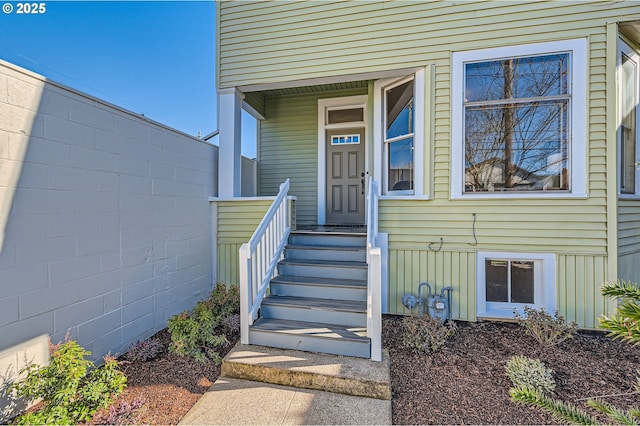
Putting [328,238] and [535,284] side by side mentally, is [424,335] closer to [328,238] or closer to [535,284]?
[328,238]

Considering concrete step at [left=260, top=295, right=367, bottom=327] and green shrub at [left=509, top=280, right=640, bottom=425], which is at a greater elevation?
green shrub at [left=509, top=280, right=640, bottom=425]

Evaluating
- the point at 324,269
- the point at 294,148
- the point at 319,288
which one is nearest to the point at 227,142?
the point at 294,148

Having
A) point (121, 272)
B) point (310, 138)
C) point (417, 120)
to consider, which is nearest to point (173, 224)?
point (121, 272)

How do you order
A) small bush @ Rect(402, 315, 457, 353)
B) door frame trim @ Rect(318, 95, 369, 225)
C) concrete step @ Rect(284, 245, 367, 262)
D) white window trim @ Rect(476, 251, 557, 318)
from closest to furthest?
1. small bush @ Rect(402, 315, 457, 353)
2. white window trim @ Rect(476, 251, 557, 318)
3. concrete step @ Rect(284, 245, 367, 262)
4. door frame trim @ Rect(318, 95, 369, 225)

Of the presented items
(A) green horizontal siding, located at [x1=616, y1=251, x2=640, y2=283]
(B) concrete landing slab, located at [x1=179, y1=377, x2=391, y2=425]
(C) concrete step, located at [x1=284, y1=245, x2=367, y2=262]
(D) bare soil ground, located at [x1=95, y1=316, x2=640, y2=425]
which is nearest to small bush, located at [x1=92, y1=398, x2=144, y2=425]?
(D) bare soil ground, located at [x1=95, y1=316, x2=640, y2=425]

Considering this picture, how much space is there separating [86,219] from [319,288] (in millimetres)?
2368

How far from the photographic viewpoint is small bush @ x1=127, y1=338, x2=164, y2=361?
2799mm

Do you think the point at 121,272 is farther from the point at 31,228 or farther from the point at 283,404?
the point at 283,404

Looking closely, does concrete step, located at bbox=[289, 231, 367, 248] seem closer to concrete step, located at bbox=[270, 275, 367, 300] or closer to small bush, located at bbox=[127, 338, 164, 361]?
concrete step, located at bbox=[270, 275, 367, 300]

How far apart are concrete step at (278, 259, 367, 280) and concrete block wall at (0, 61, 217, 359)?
4.76 ft

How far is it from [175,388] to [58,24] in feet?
24.8

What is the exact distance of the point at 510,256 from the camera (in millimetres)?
3639

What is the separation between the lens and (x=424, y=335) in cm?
298

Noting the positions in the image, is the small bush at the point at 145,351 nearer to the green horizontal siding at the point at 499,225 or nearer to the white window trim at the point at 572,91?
the green horizontal siding at the point at 499,225
